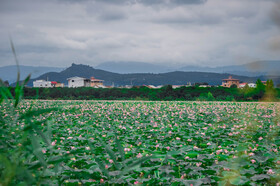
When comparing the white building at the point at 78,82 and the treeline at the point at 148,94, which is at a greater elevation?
the white building at the point at 78,82

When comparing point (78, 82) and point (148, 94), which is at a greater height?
point (78, 82)

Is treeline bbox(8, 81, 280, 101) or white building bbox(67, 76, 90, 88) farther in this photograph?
white building bbox(67, 76, 90, 88)

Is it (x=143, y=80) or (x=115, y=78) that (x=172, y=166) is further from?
(x=115, y=78)

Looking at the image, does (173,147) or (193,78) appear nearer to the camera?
(173,147)

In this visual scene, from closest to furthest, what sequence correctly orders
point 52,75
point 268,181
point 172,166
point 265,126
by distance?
1. point 268,181
2. point 172,166
3. point 265,126
4. point 52,75

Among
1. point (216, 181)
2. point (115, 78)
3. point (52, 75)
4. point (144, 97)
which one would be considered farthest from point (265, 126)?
point (52, 75)

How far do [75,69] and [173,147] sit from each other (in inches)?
7219

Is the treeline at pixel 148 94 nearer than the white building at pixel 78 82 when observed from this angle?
Yes

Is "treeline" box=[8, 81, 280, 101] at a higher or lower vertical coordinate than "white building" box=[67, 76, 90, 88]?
lower

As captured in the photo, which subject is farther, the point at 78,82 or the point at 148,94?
the point at 78,82

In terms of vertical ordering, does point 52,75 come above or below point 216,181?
above

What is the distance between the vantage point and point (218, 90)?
1159 inches

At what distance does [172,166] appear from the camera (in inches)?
127

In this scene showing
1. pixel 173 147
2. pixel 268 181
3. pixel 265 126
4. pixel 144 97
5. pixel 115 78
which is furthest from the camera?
pixel 115 78
